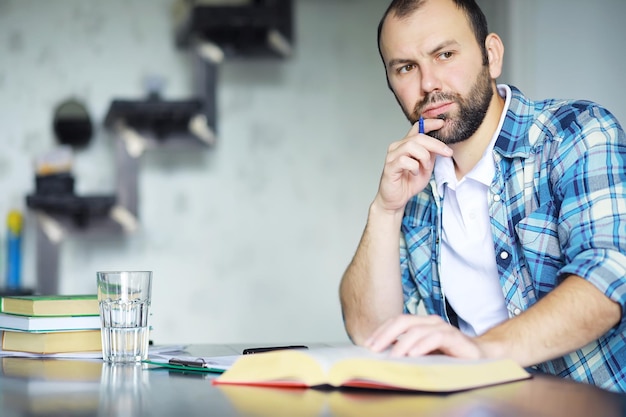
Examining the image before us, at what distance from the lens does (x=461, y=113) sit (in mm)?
1489

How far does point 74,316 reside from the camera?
4.03 ft

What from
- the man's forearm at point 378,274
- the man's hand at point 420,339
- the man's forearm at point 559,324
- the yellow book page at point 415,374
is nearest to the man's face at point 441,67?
the man's forearm at point 378,274

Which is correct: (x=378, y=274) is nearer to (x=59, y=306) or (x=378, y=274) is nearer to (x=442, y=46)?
(x=442, y=46)

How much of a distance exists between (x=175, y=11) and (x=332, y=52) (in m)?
0.61

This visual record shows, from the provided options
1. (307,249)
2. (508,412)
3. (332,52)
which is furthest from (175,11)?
(508,412)

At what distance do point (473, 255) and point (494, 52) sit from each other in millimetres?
446

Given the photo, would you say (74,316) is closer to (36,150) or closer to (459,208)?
(459,208)

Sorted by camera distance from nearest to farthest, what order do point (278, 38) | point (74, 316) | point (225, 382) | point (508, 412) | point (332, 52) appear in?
point (508, 412), point (225, 382), point (74, 316), point (278, 38), point (332, 52)

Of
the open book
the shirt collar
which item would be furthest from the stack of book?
the shirt collar

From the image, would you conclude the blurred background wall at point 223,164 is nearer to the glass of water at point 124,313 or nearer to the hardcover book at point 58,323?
the hardcover book at point 58,323

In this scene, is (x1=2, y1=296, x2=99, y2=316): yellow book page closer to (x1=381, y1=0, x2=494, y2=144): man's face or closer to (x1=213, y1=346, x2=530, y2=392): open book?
(x1=213, y1=346, x2=530, y2=392): open book

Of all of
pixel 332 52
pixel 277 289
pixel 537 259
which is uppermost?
pixel 332 52

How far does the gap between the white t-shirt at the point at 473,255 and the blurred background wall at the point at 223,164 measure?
1399 millimetres

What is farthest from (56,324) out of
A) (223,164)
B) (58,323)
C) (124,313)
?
(223,164)
